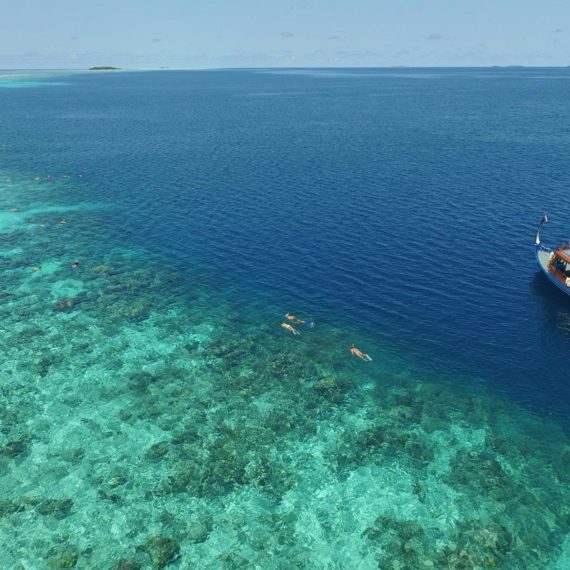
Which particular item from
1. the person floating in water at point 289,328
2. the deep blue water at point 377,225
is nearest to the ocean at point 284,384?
the deep blue water at point 377,225

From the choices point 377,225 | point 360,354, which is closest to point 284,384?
point 360,354

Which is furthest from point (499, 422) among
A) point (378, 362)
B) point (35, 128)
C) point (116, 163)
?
point (35, 128)

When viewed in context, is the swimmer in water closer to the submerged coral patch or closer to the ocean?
the ocean

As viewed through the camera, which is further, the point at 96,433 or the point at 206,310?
the point at 206,310

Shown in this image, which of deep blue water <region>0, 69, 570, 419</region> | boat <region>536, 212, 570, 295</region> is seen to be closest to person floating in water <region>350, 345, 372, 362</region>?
deep blue water <region>0, 69, 570, 419</region>

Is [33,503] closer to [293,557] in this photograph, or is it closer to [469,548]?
[293,557]

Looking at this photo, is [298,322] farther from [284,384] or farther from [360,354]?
[284,384]
